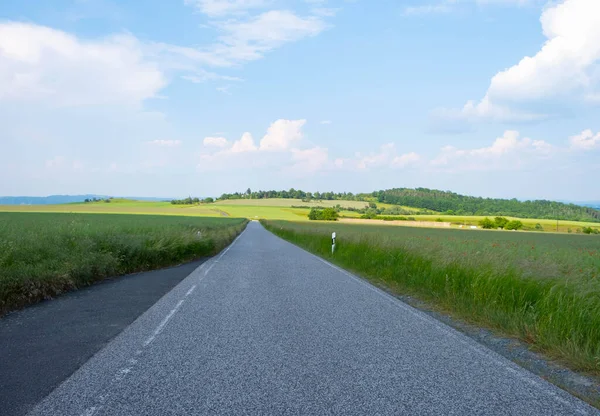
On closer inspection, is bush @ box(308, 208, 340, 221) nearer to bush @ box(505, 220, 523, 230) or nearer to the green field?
the green field

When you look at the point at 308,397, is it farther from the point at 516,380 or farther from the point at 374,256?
the point at 374,256

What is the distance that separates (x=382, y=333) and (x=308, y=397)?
2.86 m

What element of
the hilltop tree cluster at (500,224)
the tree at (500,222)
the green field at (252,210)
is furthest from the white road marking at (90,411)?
the tree at (500,222)

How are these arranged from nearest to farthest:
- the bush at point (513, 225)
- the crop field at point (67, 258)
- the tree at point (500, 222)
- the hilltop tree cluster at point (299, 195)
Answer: the crop field at point (67, 258) → the bush at point (513, 225) → the tree at point (500, 222) → the hilltop tree cluster at point (299, 195)

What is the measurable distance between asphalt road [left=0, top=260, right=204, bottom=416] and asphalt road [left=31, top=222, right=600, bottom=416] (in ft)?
0.76

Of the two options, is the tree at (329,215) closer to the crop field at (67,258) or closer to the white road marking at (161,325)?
the crop field at (67,258)

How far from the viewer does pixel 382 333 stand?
7148mm

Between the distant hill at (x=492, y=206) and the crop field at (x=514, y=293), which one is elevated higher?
the distant hill at (x=492, y=206)

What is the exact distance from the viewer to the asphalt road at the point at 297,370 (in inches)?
171

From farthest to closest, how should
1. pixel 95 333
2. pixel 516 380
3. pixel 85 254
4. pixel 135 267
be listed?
pixel 135 267, pixel 85 254, pixel 95 333, pixel 516 380

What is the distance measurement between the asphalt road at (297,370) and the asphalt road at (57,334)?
230 mm

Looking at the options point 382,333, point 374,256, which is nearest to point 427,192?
point 374,256

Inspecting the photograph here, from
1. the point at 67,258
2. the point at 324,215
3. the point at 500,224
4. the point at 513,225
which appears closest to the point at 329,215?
the point at 324,215

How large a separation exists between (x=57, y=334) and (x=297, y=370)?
4.02m
